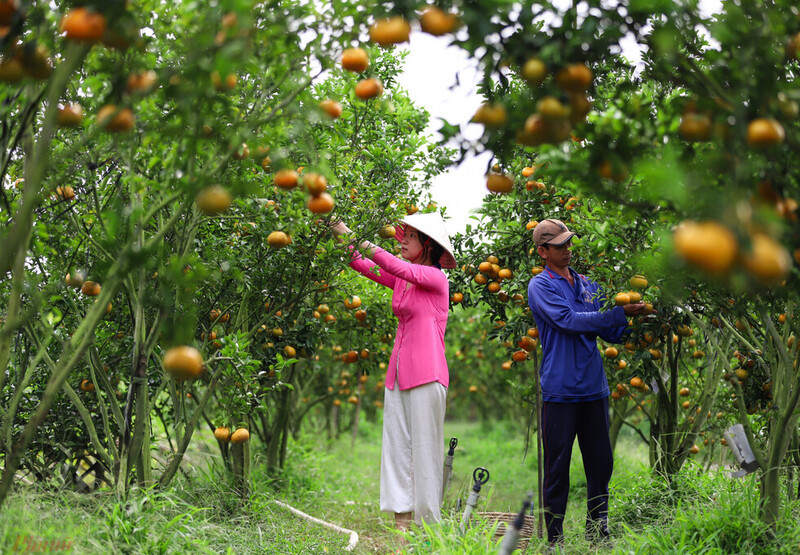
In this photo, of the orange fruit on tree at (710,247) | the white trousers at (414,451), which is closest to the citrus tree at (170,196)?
the white trousers at (414,451)

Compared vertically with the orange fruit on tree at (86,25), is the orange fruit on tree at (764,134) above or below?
below

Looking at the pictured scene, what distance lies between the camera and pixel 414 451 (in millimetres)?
3590

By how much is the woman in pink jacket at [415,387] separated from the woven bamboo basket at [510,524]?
1.37ft

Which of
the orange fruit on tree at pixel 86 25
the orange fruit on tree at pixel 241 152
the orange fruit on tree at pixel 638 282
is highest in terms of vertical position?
the orange fruit on tree at pixel 86 25

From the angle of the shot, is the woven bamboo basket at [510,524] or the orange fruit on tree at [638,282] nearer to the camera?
the orange fruit on tree at [638,282]

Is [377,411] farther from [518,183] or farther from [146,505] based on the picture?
[146,505]

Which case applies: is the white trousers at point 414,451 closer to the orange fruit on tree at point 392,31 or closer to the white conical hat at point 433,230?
the white conical hat at point 433,230

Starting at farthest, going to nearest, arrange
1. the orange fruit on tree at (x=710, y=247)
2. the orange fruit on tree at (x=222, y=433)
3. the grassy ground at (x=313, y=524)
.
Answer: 1. the orange fruit on tree at (x=222, y=433)
2. the grassy ground at (x=313, y=524)
3. the orange fruit on tree at (x=710, y=247)

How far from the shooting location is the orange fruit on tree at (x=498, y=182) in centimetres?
226

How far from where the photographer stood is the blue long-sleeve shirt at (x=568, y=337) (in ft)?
11.1

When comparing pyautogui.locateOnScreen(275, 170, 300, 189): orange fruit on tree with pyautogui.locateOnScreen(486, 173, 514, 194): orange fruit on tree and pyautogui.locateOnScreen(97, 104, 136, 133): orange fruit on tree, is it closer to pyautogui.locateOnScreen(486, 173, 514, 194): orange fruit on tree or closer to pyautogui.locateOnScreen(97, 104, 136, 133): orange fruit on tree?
pyautogui.locateOnScreen(97, 104, 136, 133): orange fruit on tree

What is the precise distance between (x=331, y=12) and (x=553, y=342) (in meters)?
2.12

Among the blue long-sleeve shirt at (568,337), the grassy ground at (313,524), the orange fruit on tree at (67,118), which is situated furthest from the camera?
the blue long-sleeve shirt at (568,337)

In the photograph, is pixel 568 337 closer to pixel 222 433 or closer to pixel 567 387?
pixel 567 387
